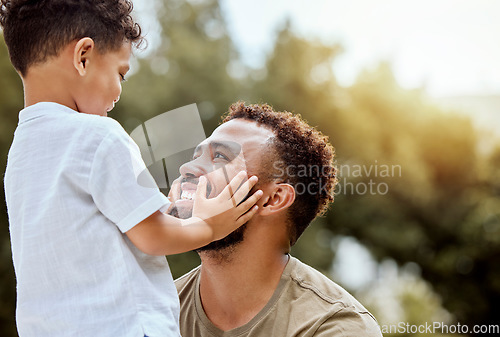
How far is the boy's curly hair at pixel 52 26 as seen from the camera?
5.29ft

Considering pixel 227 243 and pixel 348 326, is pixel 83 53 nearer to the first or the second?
pixel 227 243

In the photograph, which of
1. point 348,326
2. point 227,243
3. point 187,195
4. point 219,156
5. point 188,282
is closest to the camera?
point 348,326

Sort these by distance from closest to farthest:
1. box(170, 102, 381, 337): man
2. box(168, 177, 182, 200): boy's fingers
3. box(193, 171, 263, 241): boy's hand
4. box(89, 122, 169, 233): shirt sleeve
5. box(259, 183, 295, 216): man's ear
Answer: box(89, 122, 169, 233): shirt sleeve → box(193, 171, 263, 241): boy's hand → box(170, 102, 381, 337): man → box(168, 177, 182, 200): boy's fingers → box(259, 183, 295, 216): man's ear

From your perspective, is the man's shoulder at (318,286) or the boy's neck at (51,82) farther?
the man's shoulder at (318,286)

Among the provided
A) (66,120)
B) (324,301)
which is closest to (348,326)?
(324,301)

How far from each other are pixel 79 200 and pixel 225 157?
113 cm

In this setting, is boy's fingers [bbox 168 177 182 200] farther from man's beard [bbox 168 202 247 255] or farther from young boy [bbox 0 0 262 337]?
young boy [bbox 0 0 262 337]

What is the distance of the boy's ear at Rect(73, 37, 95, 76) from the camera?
160 centimetres

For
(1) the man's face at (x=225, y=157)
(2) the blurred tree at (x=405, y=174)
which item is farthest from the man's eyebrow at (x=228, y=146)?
(2) the blurred tree at (x=405, y=174)

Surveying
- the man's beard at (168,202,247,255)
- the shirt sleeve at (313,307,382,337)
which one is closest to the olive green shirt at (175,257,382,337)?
the shirt sleeve at (313,307,382,337)

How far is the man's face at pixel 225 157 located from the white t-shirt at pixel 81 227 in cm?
87

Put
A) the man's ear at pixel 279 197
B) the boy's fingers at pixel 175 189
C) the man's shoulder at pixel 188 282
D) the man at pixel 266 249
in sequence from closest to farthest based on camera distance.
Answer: the man at pixel 266 249 → the boy's fingers at pixel 175 189 → the man's ear at pixel 279 197 → the man's shoulder at pixel 188 282

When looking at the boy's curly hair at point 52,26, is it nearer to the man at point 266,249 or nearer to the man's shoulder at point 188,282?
the man at point 266,249

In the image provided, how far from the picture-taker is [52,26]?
5.28 ft
